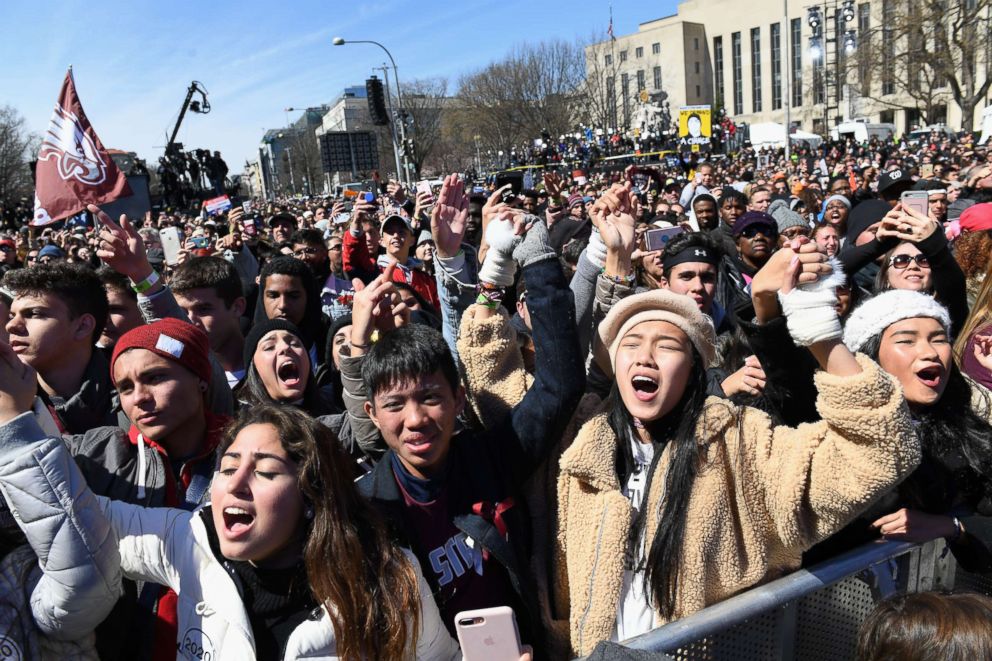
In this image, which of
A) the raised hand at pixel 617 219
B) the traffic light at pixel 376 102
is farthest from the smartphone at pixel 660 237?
the traffic light at pixel 376 102

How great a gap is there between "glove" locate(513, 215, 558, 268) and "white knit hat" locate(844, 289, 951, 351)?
1164mm

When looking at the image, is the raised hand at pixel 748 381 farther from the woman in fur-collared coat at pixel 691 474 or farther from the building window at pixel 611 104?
the building window at pixel 611 104

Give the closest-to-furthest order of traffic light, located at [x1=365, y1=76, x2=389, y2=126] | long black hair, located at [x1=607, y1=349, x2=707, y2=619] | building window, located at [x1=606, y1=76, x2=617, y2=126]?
long black hair, located at [x1=607, y1=349, x2=707, y2=619] < traffic light, located at [x1=365, y1=76, x2=389, y2=126] < building window, located at [x1=606, y1=76, x2=617, y2=126]

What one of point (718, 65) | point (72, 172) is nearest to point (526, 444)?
point (72, 172)

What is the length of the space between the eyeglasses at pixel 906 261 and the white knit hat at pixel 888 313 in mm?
1286

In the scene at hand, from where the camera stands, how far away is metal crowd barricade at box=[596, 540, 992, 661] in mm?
1794

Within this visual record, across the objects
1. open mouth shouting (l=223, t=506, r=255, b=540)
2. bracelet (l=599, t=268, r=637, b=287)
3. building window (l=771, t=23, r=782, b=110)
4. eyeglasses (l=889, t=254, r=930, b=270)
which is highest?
building window (l=771, t=23, r=782, b=110)

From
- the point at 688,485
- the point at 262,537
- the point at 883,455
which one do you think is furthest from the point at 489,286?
the point at 883,455

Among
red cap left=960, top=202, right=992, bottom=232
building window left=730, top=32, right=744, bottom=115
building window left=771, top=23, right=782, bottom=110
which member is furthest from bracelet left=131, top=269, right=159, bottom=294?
building window left=730, top=32, right=744, bottom=115

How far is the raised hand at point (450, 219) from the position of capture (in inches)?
105

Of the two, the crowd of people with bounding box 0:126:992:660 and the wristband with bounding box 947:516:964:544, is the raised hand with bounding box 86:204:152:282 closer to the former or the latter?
the crowd of people with bounding box 0:126:992:660

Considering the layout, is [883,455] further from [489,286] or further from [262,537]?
[262,537]

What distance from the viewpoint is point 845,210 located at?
287 inches

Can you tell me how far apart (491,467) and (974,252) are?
376cm
